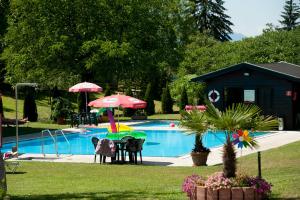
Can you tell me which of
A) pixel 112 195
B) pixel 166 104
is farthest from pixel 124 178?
pixel 166 104

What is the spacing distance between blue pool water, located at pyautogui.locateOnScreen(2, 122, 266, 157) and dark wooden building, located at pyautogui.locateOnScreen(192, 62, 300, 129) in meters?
3.62

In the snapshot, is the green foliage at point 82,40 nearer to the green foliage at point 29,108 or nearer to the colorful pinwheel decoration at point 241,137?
the green foliage at point 29,108

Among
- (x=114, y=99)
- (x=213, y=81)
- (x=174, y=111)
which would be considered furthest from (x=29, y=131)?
(x=174, y=111)

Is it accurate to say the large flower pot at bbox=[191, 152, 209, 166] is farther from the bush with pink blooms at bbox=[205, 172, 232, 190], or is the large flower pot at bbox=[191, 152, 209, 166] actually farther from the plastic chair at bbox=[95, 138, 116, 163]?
the bush with pink blooms at bbox=[205, 172, 232, 190]

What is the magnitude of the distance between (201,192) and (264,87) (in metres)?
21.5

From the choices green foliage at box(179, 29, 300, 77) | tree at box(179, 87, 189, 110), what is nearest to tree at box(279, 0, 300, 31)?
green foliage at box(179, 29, 300, 77)

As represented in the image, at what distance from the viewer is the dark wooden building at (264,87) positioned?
91.5ft

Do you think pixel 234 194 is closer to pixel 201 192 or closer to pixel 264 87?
pixel 201 192

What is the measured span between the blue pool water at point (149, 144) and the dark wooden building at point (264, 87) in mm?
3616

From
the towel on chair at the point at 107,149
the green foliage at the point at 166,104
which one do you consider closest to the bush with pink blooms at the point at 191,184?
the towel on chair at the point at 107,149

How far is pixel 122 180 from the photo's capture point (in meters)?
12.3

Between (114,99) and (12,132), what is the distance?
25.5 feet

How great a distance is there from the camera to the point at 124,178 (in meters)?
12.8

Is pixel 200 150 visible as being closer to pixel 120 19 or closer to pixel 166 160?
pixel 166 160
